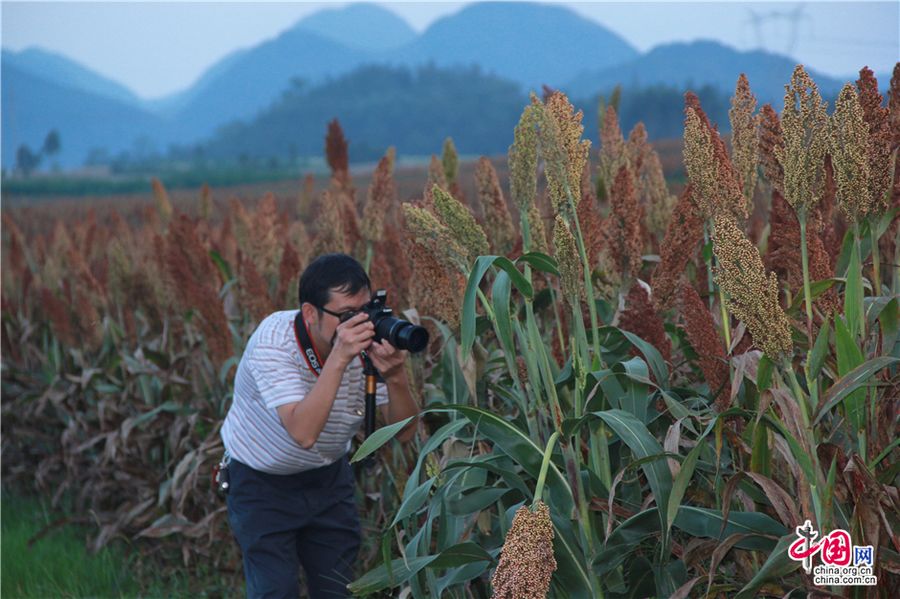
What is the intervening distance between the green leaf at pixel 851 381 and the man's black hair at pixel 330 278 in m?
1.54

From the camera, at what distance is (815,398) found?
226cm

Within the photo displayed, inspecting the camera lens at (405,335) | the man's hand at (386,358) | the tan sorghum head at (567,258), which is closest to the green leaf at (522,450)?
the tan sorghum head at (567,258)

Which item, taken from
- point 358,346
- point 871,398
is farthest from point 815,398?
point 358,346

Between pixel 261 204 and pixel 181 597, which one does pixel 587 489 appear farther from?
pixel 261 204

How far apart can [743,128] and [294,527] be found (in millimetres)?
2005

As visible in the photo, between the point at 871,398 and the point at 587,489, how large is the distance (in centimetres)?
69

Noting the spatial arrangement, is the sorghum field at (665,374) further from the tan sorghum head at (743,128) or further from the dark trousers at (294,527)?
the dark trousers at (294,527)

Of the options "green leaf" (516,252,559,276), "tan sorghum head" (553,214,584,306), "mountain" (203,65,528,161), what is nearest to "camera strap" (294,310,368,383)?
"green leaf" (516,252,559,276)

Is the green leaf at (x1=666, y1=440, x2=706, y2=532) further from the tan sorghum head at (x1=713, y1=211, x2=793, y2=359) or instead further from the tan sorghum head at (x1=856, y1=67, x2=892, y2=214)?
the tan sorghum head at (x1=856, y1=67, x2=892, y2=214)

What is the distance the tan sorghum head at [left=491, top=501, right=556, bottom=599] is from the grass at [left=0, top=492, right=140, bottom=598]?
3.11 m

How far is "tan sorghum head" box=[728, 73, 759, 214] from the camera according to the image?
8.63 ft

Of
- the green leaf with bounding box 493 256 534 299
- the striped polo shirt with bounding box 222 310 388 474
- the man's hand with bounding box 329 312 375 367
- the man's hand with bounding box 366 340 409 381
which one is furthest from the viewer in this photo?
the striped polo shirt with bounding box 222 310 388 474

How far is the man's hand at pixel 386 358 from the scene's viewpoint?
3.22m

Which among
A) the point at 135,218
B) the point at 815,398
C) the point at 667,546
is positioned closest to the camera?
the point at 815,398
